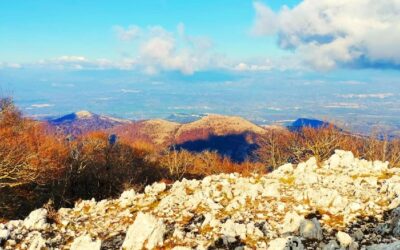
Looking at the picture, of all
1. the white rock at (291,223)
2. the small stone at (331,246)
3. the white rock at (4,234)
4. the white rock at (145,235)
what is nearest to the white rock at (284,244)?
the small stone at (331,246)

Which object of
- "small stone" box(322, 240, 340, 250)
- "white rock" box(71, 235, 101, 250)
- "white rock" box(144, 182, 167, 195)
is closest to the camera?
"small stone" box(322, 240, 340, 250)

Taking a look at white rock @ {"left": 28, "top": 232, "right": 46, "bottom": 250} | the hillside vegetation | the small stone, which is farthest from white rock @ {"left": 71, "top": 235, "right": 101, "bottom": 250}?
the hillside vegetation

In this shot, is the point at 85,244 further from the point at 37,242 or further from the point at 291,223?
the point at 291,223

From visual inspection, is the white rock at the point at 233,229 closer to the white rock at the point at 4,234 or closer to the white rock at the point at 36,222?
the white rock at the point at 36,222

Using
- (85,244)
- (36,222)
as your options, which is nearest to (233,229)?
(85,244)

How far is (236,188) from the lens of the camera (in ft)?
68.1

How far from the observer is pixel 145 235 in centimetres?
1396

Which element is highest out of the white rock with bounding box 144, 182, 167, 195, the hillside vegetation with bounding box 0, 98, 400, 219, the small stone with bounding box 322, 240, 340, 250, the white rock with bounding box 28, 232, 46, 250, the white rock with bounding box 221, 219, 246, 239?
the small stone with bounding box 322, 240, 340, 250

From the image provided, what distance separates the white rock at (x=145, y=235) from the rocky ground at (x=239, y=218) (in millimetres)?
35

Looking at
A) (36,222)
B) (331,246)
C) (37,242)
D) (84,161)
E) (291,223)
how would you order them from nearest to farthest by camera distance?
(331,246)
(37,242)
(291,223)
(36,222)
(84,161)

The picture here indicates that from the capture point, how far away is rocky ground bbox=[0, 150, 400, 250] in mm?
13656

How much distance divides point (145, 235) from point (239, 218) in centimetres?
422

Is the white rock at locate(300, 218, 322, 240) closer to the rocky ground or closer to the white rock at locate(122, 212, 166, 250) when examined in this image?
the rocky ground

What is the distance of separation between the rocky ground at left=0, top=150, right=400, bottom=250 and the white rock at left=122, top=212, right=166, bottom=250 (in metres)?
0.04
